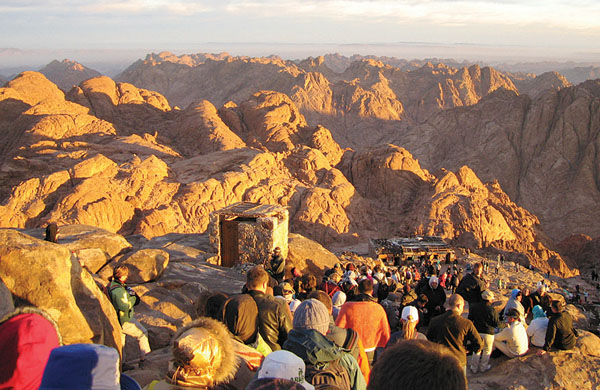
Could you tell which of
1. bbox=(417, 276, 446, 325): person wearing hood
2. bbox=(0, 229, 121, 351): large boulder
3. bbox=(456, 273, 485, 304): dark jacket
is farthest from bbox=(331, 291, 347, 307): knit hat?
bbox=(0, 229, 121, 351): large boulder

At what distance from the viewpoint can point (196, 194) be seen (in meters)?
30.2

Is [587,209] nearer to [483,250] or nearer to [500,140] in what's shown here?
[500,140]

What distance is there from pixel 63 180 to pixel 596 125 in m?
58.4

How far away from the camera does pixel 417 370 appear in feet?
8.70

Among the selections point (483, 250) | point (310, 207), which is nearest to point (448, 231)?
point (483, 250)

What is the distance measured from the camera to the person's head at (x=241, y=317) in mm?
5309

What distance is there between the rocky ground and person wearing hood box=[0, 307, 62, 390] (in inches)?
50.7

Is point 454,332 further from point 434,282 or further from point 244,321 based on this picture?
point 244,321

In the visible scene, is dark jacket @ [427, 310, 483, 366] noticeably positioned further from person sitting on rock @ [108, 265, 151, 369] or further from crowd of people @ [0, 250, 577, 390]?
person sitting on rock @ [108, 265, 151, 369]

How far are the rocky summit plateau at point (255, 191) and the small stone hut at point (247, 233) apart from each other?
689 millimetres

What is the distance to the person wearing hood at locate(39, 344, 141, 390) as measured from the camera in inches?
109

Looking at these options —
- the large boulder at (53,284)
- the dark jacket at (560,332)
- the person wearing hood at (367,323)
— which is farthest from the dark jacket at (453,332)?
the large boulder at (53,284)

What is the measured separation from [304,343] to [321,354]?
0.19 metres

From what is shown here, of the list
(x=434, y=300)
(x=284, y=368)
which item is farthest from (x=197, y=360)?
(x=434, y=300)
